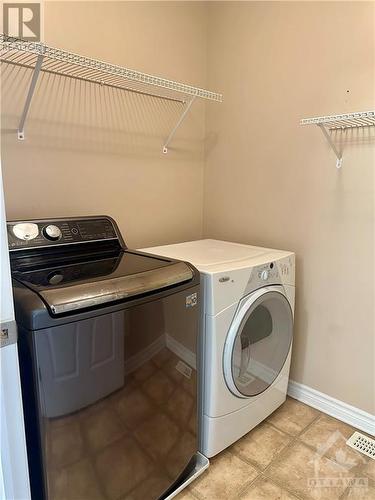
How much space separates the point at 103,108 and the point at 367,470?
219cm

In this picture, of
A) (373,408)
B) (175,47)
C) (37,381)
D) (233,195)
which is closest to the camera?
(37,381)

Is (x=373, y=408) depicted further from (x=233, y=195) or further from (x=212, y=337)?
(x=233, y=195)

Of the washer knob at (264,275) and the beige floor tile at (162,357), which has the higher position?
the washer knob at (264,275)

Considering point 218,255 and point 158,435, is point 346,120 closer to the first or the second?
point 218,255

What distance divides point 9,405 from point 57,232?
0.77m

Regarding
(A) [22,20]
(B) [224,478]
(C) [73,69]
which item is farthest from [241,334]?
(A) [22,20]

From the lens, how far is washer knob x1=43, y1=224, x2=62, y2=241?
1501 mm

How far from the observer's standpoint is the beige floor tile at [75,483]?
43.1 inches

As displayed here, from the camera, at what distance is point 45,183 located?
5.66 ft

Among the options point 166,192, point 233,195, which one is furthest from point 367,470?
point 166,192

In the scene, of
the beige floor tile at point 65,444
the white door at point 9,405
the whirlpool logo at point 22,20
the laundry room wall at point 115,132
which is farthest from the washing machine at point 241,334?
the whirlpool logo at point 22,20

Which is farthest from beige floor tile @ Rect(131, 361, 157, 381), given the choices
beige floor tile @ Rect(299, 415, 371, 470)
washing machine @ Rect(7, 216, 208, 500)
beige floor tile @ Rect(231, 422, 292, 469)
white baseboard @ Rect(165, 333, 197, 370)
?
beige floor tile @ Rect(299, 415, 371, 470)

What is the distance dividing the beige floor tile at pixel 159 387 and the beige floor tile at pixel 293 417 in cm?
87

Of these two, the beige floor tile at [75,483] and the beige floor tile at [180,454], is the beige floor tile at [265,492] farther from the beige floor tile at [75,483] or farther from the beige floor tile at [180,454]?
the beige floor tile at [75,483]
